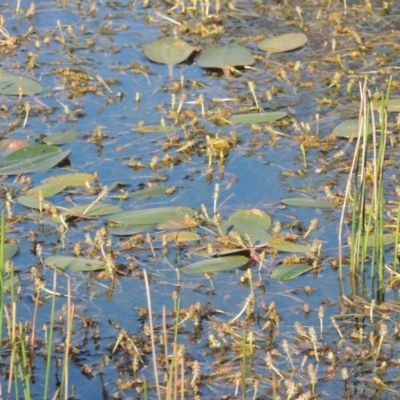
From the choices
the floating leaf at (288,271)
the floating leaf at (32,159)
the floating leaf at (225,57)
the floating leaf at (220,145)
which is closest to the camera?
the floating leaf at (288,271)

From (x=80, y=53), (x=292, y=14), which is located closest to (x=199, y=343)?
(x=80, y=53)

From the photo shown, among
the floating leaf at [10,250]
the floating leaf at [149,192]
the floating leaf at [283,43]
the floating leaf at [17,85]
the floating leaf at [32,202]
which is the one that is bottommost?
the floating leaf at [149,192]

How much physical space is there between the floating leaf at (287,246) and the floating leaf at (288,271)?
0.26 ft

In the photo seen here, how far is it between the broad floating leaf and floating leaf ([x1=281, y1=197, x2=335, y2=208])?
1.09 ft

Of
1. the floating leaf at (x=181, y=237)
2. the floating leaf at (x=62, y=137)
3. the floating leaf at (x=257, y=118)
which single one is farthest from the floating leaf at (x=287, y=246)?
the floating leaf at (x=62, y=137)

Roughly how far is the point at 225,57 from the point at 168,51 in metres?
0.29

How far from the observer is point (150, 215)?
3.27 metres

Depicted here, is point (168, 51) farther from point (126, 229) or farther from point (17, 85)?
point (126, 229)

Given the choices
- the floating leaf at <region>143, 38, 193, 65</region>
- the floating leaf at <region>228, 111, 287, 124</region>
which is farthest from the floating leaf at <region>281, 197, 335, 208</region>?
the floating leaf at <region>143, 38, 193, 65</region>

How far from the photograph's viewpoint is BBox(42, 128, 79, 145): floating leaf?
3.84 metres

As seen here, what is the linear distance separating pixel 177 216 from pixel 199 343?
0.70 meters

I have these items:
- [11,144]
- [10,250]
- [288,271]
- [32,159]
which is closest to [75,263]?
[10,250]

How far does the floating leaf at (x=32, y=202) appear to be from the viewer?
335 centimetres

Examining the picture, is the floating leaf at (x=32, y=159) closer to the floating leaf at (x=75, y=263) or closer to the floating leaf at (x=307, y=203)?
the floating leaf at (x=75, y=263)
